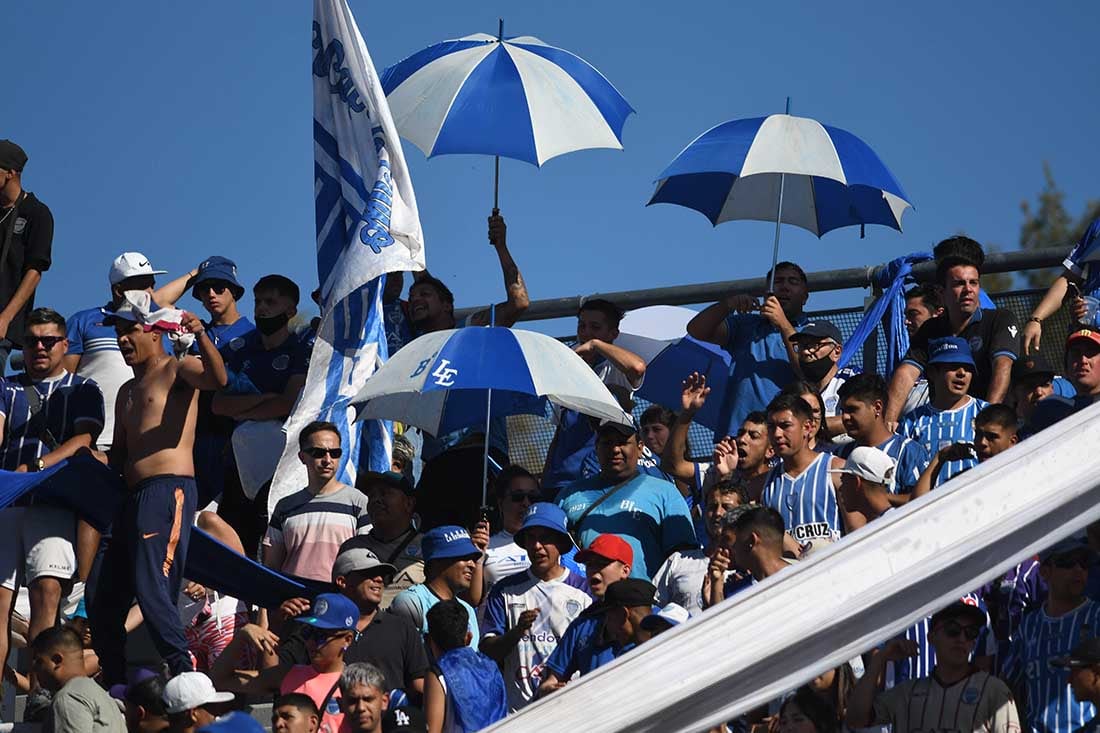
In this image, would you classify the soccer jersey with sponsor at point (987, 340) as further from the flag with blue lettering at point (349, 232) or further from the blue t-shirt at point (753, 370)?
the flag with blue lettering at point (349, 232)

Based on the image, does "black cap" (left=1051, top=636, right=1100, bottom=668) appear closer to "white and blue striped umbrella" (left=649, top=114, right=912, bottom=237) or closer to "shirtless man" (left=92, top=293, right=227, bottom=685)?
"shirtless man" (left=92, top=293, right=227, bottom=685)

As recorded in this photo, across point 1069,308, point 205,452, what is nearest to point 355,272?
point 205,452

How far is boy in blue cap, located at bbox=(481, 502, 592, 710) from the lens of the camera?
7914 mm

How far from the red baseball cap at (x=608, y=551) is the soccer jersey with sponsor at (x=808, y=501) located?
0.74 m

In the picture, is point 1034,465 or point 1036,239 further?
point 1036,239

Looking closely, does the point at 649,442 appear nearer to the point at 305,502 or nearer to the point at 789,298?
the point at 789,298

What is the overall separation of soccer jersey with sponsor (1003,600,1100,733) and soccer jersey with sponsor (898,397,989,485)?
1605 mm

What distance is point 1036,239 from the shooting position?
3816 centimetres

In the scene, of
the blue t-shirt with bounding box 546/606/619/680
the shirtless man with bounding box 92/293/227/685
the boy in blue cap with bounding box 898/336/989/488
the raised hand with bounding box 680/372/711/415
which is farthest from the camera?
the raised hand with bounding box 680/372/711/415

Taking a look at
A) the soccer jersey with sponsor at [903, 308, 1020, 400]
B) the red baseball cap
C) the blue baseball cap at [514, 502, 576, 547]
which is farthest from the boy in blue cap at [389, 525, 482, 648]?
the soccer jersey with sponsor at [903, 308, 1020, 400]

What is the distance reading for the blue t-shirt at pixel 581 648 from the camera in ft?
24.5

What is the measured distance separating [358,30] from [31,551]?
392 cm

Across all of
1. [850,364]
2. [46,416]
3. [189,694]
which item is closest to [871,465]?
[850,364]

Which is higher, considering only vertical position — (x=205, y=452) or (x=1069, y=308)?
(x=1069, y=308)
